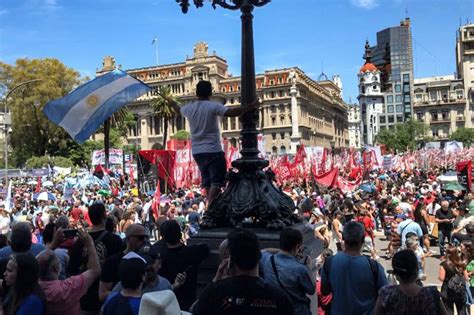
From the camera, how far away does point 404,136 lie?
8694cm

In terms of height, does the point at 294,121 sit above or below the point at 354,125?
below

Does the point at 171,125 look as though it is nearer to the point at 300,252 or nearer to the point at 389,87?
the point at 389,87

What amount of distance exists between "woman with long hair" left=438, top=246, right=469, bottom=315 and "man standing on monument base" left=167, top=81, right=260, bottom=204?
3.19m

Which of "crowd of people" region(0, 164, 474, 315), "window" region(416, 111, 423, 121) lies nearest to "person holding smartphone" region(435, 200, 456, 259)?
"crowd of people" region(0, 164, 474, 315)

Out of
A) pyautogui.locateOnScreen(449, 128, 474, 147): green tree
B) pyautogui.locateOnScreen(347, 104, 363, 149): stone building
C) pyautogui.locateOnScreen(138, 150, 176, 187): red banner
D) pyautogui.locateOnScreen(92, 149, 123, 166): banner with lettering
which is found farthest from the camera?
pyautogui.locateOnScreen(347, 104, 363, 149): stone building

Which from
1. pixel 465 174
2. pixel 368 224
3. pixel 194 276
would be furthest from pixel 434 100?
pixel 194 276

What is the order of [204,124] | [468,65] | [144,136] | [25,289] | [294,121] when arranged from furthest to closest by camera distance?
[144,136] → [468,65] → [294,121] → [204,124] → [25,289]

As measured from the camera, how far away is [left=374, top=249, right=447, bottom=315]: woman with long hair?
3.51 meters

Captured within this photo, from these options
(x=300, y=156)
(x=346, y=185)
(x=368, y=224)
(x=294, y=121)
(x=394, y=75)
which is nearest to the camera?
(x=368, y=224)

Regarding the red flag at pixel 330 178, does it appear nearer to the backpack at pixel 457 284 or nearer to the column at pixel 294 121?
the backpack at pixel 457 284

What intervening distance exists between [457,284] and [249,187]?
3.12m

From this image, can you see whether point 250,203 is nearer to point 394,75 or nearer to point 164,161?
point 164,161

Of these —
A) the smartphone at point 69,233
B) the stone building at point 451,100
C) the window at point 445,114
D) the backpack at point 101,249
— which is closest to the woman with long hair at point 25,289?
the backpack at point 101,249

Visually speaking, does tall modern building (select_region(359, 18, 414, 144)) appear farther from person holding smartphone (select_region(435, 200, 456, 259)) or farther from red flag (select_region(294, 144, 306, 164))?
person holding smartphone (select_region(435, 200, 456, 259))
